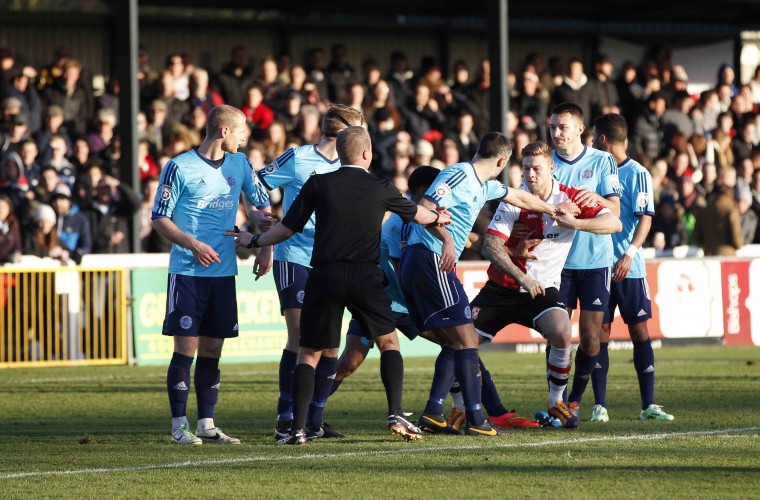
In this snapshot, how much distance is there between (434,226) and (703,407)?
11.3ft

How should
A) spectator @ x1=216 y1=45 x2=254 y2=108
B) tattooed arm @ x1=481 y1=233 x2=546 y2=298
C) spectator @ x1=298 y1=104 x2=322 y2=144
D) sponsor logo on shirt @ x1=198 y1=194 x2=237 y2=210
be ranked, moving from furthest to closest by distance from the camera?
spectator @ x1=216 y1=45 x2=254 y2=108 → spectator @ x1=298 y1=104 x2=322 y2=144 → tattooed arm @ x1=481 y1=233 x2=546 y2=298 → sponsor logo on shirt @ x1=198 y1=194 x2=237 y2=210

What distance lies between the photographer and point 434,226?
882 centimetres

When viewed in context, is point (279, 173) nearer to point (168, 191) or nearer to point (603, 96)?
point (168, 191)

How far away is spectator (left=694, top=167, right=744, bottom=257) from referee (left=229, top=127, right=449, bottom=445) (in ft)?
38.8

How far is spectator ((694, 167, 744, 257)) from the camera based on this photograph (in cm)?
1966

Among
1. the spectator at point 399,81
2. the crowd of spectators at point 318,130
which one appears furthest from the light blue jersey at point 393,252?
the spectator at point 399,81

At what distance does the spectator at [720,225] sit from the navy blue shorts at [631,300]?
9240 mm

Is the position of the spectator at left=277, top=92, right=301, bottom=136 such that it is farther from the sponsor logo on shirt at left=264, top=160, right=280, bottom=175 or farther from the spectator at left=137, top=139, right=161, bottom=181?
the sponsor logo on shirt at left=264, top=160, right=280, bottom=175

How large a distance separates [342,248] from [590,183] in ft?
7.90

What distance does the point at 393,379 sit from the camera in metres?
8.80

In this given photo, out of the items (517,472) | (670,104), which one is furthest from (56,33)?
(517,472)

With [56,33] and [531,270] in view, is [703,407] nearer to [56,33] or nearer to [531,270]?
[531,270]

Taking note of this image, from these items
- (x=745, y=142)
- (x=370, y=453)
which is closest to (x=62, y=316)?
(x=370, y=453)

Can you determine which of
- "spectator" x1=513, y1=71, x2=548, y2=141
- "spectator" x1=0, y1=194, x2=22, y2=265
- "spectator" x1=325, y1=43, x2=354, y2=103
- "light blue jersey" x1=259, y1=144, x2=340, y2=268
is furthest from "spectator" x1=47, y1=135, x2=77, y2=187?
"light blue jersey" x1=259, y1=144, x2=340, y2=268
